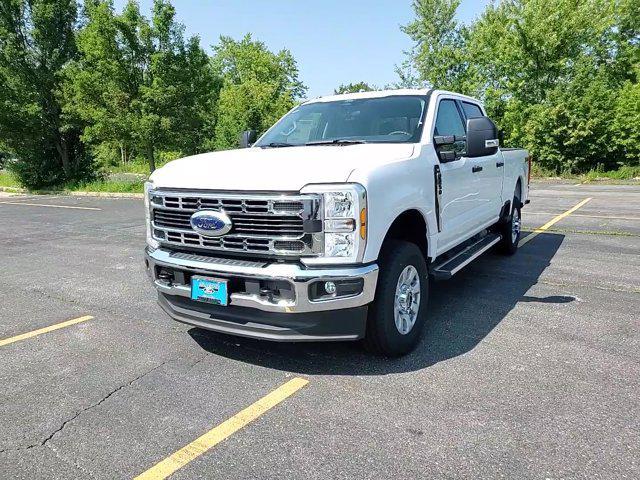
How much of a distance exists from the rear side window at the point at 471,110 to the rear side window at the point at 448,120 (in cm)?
35

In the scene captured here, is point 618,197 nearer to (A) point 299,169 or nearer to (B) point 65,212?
(A) point 299,169

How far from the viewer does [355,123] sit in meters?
4.62

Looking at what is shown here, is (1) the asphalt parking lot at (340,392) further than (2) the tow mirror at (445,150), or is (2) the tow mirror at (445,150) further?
(2) the tow mirror at (445,150)

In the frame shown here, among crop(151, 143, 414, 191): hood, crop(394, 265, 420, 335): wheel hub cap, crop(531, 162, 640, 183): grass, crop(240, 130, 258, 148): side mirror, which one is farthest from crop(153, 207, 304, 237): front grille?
crop(531, 162, 640, 183): grass

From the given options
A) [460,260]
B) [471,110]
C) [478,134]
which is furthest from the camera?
[471,110]

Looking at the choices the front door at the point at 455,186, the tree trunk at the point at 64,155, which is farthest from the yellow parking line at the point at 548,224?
the tree trunk at the point at 64,155

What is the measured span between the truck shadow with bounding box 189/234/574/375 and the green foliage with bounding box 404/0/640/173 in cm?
1924

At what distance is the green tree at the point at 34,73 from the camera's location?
21.2m

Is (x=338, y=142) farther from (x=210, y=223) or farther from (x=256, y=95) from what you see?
(x=256, y=95)

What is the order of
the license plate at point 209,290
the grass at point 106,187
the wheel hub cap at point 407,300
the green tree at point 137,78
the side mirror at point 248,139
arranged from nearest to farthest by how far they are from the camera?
the license plate at point 209,290 → the wheel hub cap at point 407,300 → the side mirror at point 248,139 → the green tree at point 137,78 → the grass at point 106,187

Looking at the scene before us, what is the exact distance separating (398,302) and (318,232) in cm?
93

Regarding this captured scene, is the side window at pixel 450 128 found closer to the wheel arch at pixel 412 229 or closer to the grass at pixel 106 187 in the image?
the wheel arch at pixel 412 229

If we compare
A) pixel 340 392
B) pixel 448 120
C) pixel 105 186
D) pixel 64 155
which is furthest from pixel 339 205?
pixel 64 155

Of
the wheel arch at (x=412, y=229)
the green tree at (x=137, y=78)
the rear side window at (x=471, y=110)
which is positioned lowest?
the wheel arch at (x=412, y=229)
